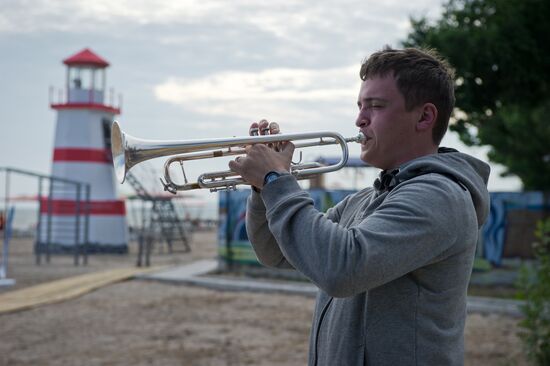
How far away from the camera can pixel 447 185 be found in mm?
2176

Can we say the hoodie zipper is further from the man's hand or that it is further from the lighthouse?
the lighthouse

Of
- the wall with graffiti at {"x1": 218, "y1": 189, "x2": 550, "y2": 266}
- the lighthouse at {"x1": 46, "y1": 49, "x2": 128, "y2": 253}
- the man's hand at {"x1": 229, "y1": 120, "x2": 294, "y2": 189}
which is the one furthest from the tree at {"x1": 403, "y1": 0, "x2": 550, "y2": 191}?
the lighthouse at {"x1": 46, "y1": 49, "x2": 128, "y2": 253}

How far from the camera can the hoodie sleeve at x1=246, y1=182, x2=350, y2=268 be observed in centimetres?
255

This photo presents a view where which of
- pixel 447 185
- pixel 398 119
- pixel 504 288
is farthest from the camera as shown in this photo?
pixel 504 288

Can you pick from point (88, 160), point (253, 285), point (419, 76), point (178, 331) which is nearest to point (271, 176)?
point (419, 76)

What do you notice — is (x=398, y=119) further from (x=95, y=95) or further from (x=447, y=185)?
(x=95, y=95)

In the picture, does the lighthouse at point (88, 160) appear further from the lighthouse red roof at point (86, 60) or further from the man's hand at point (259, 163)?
the man's hand at point (259, 163)

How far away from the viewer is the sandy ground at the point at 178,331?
797 centimetres

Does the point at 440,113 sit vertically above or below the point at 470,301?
above

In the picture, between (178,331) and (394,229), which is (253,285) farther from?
(394,229)

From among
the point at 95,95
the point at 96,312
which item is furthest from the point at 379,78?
the point at 95,95

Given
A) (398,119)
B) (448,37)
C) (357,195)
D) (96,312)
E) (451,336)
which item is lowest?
(96,312)

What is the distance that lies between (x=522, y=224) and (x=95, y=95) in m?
17.5

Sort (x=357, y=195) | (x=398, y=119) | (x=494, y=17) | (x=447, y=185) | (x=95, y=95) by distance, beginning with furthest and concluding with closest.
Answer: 1. (x=95, y=95)
2. (x=494, y=17)
3. (x=357, y=195)
4. (x=398, y=119)
5. (x=447, y=185)
